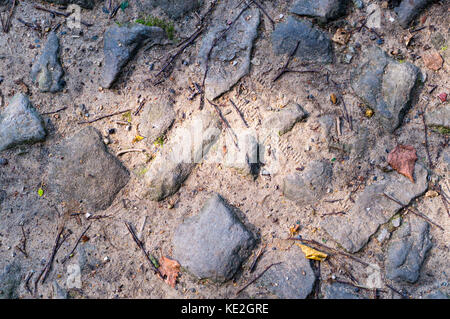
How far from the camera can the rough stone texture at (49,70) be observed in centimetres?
A: 270

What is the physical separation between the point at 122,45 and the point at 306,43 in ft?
4.27

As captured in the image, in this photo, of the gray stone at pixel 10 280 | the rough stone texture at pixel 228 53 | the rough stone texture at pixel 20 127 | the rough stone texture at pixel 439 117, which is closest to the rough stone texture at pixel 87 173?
the rough stone texture at pixel 20 127

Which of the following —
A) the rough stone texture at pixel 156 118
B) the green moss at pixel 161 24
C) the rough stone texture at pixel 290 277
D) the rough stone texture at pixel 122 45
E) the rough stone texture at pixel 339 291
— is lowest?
the rough stone texture at pixel 339 291

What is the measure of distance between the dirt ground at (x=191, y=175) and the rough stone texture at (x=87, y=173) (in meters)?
0.07

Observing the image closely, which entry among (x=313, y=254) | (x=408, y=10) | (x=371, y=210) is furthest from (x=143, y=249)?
(x=408, y=10)

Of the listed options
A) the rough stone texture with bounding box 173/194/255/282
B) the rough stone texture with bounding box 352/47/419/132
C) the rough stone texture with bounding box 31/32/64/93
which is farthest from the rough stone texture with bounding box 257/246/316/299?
the rough stone texture with bounding box 31/32/64/93

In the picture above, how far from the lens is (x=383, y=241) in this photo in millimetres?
2473

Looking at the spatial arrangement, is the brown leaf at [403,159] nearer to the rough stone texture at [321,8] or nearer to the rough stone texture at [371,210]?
the rough stone texture at [371,210]

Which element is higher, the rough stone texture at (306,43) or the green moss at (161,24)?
the green moss at (161,24)

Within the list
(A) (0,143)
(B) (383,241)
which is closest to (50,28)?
(A) (0,143)

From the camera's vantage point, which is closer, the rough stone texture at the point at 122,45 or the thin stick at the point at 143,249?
the thin stick at the point at 143,249

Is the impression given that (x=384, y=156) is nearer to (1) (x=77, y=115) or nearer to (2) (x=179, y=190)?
(2) (x=179, y=190)

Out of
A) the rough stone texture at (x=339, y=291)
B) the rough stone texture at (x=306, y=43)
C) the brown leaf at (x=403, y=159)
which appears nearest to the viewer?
the rough stone texture at (x=339, y=291)

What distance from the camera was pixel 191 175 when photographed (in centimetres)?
258
